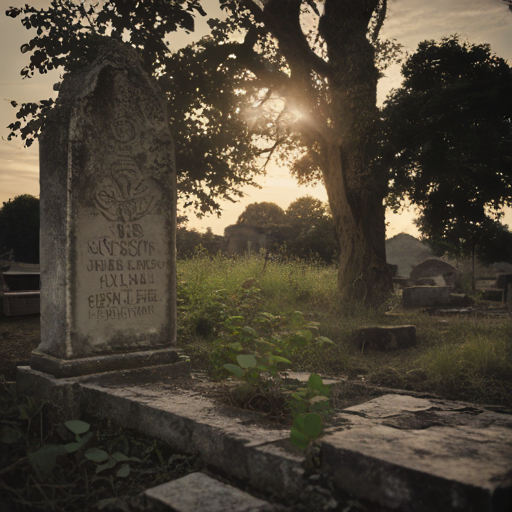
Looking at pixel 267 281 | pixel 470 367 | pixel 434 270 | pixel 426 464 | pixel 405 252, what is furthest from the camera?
pixel 405 252

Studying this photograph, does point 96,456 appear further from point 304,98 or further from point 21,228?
point 21,228

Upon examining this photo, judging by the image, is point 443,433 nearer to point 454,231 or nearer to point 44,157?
point 44,157

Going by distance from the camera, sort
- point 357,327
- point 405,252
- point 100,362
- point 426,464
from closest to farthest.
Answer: point 426,464 < point 100,362 < point 357,327 < point 405,252

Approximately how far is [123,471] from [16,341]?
4807 mm

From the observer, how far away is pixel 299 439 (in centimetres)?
201

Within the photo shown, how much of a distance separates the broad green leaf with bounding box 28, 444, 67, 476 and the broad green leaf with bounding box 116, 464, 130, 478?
12.4 inches

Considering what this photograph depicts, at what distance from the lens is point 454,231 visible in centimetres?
A: 1365

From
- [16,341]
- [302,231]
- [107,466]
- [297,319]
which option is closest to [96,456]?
[107,466]

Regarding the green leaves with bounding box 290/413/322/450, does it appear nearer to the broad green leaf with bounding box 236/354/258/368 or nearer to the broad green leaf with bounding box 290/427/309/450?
the broad green leaf with bounding box 290/427/309/450

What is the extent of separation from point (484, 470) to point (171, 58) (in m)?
9.39

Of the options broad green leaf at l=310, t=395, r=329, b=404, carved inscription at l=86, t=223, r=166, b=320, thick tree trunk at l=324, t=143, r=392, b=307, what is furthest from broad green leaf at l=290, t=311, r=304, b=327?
thick tree trunk at l=324, t=143, r=392, b=307

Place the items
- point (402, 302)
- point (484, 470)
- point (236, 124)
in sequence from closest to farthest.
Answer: point (484, 470) < point (236, 124) < point (402, 302)

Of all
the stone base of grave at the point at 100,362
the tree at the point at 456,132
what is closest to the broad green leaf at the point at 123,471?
the stone base of grave at the point at 100,362

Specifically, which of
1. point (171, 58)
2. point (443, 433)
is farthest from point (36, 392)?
point (171, 58)
